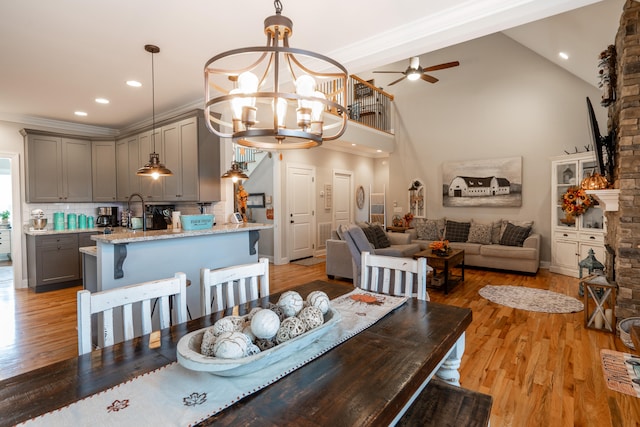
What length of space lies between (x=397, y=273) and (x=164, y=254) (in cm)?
214

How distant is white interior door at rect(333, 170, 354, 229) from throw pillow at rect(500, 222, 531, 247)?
3572mm

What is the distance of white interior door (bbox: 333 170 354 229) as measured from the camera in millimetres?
8070

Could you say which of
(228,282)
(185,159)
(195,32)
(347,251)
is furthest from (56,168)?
(228,282)

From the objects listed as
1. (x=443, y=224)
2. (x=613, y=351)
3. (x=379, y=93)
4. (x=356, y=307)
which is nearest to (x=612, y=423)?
(x=613, y=351)

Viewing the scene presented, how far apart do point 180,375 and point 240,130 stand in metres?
1.06

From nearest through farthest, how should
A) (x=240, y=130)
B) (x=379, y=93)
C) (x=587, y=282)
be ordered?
1. (x=240, y=130)
2. (x=587, y=282)
3. (x=379, y=93)

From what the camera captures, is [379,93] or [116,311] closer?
[116,311]

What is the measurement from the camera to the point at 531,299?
425cm

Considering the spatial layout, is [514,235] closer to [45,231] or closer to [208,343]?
[208,343]

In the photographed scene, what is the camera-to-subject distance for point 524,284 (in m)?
5.03

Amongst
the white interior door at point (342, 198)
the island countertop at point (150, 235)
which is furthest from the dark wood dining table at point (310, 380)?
the white interior door at point (342, 198)

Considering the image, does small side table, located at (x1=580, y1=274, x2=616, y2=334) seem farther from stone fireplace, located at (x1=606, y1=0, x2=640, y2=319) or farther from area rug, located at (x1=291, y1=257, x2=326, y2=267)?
area rug, located at (x1=291, y1=257, x2=326, y2=267)

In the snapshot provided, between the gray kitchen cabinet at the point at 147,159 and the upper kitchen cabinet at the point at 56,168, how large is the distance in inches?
45.4

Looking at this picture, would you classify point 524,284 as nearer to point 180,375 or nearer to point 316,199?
point 316,199
